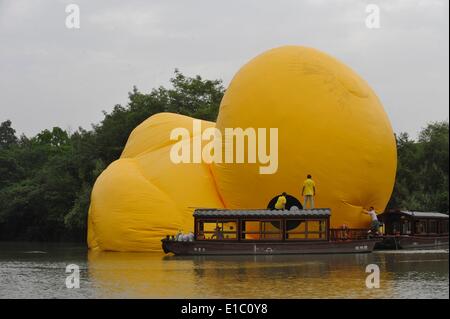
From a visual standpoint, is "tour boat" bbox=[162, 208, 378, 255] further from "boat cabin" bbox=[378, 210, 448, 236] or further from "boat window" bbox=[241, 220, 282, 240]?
"boat cabin" bbox=[378, 210, 448, 236]

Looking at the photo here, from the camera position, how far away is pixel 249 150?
26.2 m

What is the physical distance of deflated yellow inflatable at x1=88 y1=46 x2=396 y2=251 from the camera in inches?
1008

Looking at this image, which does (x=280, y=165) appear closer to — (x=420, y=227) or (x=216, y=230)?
(x=216, y=230)

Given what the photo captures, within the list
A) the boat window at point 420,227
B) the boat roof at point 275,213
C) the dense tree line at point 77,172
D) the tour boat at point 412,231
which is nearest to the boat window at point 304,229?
the boat roof at point 275,213

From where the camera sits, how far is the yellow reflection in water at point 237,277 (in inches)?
535

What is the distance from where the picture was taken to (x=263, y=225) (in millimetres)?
26266

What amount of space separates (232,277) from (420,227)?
18277 millimetres

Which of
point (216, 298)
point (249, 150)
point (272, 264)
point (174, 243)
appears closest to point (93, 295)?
point (216, 298)

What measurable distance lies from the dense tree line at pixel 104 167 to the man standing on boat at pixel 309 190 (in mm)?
17481

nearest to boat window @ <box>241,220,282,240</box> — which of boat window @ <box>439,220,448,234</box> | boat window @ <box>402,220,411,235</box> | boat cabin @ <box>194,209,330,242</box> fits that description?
boat cabin @ <box>194,209,330,242</box>

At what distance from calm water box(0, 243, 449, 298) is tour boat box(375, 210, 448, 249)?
6.03m

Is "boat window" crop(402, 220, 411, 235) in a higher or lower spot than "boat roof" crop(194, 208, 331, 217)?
Result: lower

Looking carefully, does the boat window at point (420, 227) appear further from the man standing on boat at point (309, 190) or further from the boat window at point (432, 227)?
the man standing on boat at point (309, 190)
